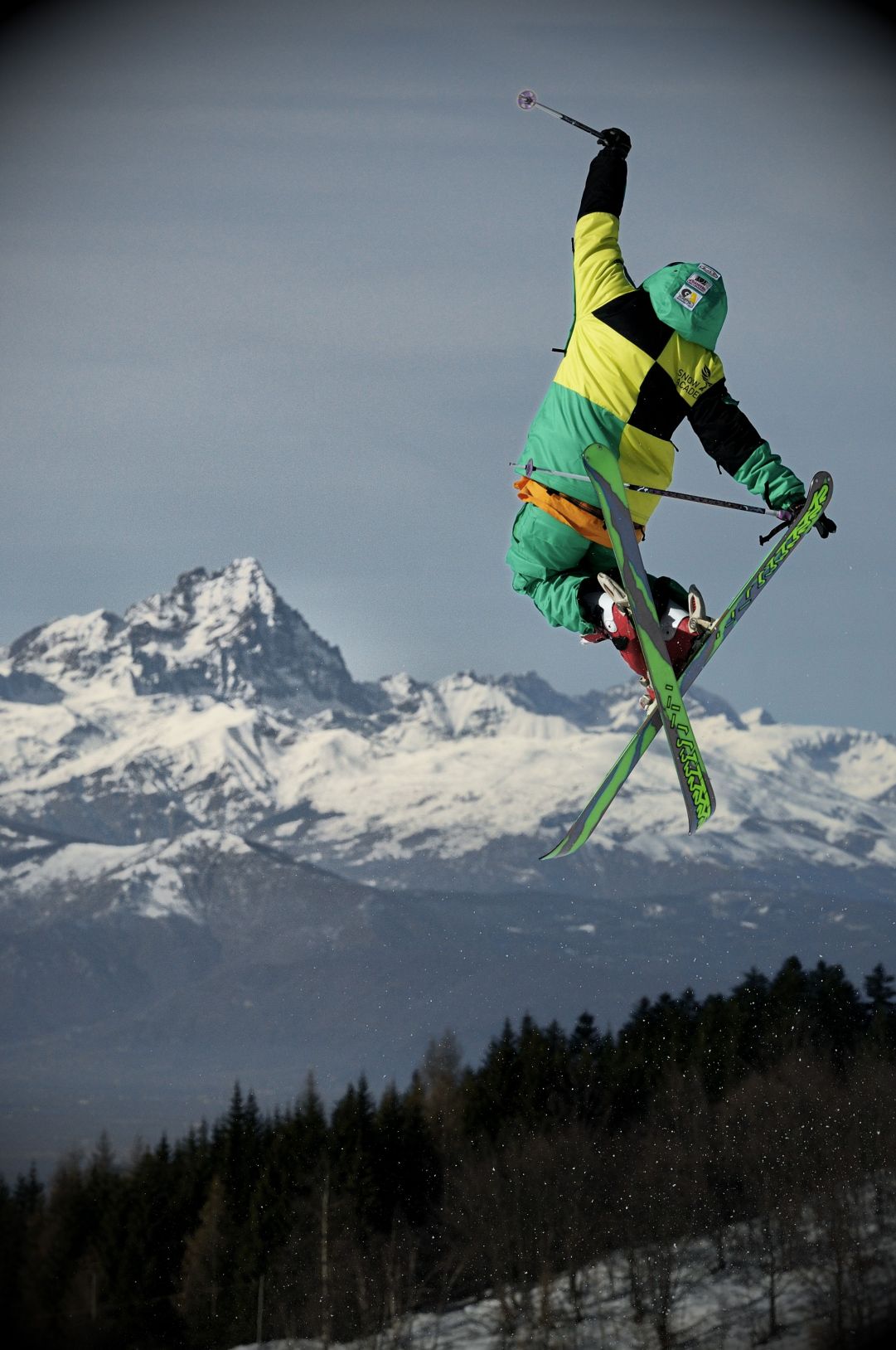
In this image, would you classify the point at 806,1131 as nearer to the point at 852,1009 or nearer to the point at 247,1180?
the point at 852,1009

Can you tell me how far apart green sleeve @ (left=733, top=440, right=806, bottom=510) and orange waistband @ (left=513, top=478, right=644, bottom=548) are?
65cm

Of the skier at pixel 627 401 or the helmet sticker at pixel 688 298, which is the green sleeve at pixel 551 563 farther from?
the helmet sticker at pixel 688 298

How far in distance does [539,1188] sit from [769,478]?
3789 cm

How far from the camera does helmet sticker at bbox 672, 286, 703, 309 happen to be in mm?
8266

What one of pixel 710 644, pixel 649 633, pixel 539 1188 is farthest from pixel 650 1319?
pixel 649 633

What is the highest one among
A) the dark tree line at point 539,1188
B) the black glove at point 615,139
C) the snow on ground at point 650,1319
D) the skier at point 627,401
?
the black glove at point 615,139

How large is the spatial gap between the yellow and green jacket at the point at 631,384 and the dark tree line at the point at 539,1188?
20850 mm

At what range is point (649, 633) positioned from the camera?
876 cm

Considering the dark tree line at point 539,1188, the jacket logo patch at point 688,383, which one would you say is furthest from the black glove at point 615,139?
the dark tree line at point 539,1188

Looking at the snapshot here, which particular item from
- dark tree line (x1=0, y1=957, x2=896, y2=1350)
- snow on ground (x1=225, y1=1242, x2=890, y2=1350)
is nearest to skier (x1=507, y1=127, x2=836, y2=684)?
dark tree line (x1=0, y1=957, x2=896, y2=1350)

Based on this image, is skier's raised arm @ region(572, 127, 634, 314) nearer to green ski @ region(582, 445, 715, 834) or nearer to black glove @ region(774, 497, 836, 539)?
green ski @ region(582, 445, 715, 834)

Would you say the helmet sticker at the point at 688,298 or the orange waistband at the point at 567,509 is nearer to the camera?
the helmet sticker at the point at 688,298

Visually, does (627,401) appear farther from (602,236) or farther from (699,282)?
(602,236)

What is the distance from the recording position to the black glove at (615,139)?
8367 mm
